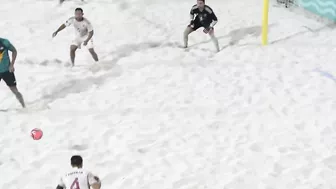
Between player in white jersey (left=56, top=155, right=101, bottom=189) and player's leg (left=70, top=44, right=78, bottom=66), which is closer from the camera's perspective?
player in white jersey (left=56, top=155, right=101, bottom=189)

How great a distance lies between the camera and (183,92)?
26.7 feet

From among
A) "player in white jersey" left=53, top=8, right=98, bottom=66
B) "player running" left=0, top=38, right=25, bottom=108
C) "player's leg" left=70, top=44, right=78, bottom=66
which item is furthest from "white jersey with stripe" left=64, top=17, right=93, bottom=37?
"player running" left=0, top=38, right=25, bottom=108

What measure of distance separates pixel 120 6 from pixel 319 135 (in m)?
8.30

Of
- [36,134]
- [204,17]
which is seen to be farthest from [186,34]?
[36,134]

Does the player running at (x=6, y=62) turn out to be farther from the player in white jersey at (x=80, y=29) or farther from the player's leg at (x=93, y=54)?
the player's leg at (x=93, y=54)

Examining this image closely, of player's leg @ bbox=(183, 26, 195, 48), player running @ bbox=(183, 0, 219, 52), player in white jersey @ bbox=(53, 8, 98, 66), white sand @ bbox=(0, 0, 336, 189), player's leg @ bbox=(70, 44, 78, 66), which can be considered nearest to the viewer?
white sand @ bbox=(0, 0, 336, 189)

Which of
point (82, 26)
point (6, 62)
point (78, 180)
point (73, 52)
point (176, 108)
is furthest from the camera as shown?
point (73, 52)

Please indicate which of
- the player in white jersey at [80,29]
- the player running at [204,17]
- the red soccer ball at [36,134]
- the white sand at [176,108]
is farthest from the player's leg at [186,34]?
the red soccer ball at [36,134]

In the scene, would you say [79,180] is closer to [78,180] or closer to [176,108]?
[78,180]

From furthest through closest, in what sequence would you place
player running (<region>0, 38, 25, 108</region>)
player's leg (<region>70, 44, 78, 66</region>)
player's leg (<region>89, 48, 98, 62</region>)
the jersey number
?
1. player's leg (<region>89, 48, 98, 62</region>)
2. player's leg (<region>70, 44, 78, 66</region>)
3. player running (<region>0, 38, 25, 108</region>)
4. the jersey number

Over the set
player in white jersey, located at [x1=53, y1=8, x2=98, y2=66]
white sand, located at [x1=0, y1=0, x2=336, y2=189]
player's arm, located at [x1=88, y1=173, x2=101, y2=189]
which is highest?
player's arm, located at [x1=88, y1=173, x2=101, y2=189]

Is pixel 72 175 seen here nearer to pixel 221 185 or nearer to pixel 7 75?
pixel 221 185

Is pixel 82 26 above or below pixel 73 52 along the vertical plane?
above

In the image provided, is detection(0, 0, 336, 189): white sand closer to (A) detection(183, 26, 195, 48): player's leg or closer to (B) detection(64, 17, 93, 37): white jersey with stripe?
(A) detection(183, 26, 195, 48): player's leg
